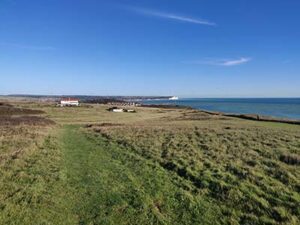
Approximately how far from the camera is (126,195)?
10953mm

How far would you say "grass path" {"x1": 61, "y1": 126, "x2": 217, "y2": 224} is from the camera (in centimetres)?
902

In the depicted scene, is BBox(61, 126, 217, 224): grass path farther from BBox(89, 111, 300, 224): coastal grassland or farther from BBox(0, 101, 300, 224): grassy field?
BBox(89, 111, 300, 224): coastal grassland

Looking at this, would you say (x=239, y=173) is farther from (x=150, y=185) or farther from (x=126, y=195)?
A: (x=126, y=195)

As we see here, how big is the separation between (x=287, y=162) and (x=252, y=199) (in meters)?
6.72

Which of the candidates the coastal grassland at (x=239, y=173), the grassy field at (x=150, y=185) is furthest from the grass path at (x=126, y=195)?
the coastal grassland at (x=239, y=173)

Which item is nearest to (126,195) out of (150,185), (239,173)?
(150,185)

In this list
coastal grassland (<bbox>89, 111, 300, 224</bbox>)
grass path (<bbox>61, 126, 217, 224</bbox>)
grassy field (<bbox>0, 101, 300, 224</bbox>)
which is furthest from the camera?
coastal grassland (<bbox>89, 111, 300, 224</bbox>)

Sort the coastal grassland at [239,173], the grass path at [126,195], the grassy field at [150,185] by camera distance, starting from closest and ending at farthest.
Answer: the grass path at [126,195], the grassy field at [150,185], the coastal grassland at [239,173]

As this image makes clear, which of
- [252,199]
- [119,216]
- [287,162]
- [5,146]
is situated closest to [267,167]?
[287,162]

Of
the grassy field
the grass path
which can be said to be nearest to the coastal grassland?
the grassy field

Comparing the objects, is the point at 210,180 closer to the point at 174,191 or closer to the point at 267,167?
the point at 174,191

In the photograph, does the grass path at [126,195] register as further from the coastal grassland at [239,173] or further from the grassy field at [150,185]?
the coastal grassland at [239,173]

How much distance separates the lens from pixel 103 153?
19.4m

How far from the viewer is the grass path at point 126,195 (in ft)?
29.6
